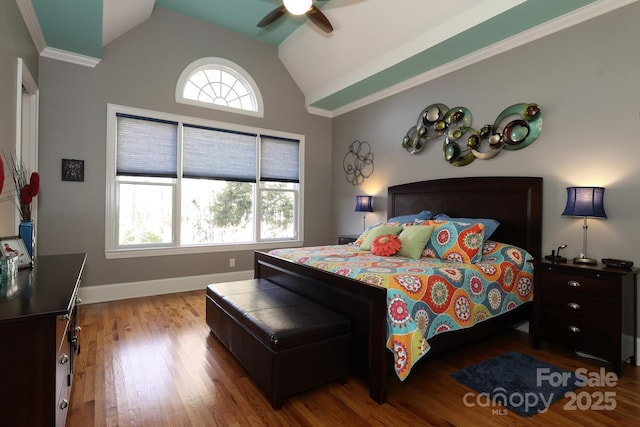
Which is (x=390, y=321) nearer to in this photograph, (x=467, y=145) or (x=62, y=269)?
(x=62, y=269)

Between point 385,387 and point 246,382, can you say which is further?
point 246,382

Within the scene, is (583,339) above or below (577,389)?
above

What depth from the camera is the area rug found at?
1.92 metres

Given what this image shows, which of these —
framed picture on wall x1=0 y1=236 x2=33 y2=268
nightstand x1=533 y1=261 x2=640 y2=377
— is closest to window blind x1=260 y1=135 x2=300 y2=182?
framed picture on wall x1=0 y1=236 x2=33 y2=268

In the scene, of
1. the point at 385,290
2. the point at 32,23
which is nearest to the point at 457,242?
the point at 385,290

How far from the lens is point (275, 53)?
5070 mm

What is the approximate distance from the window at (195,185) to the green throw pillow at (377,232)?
6.91ft

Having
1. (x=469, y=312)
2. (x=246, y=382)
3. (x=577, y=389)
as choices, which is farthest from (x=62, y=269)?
(x=577, y=389)

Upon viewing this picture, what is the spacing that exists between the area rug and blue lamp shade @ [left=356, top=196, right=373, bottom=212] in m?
2.59

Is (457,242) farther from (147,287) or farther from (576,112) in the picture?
(147,287)

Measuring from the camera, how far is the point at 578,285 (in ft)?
7.88

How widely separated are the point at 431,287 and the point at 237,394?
1.39m

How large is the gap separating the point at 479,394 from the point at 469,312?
0.52 m

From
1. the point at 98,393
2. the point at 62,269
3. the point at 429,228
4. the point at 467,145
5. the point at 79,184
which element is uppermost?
the point at 467,145
